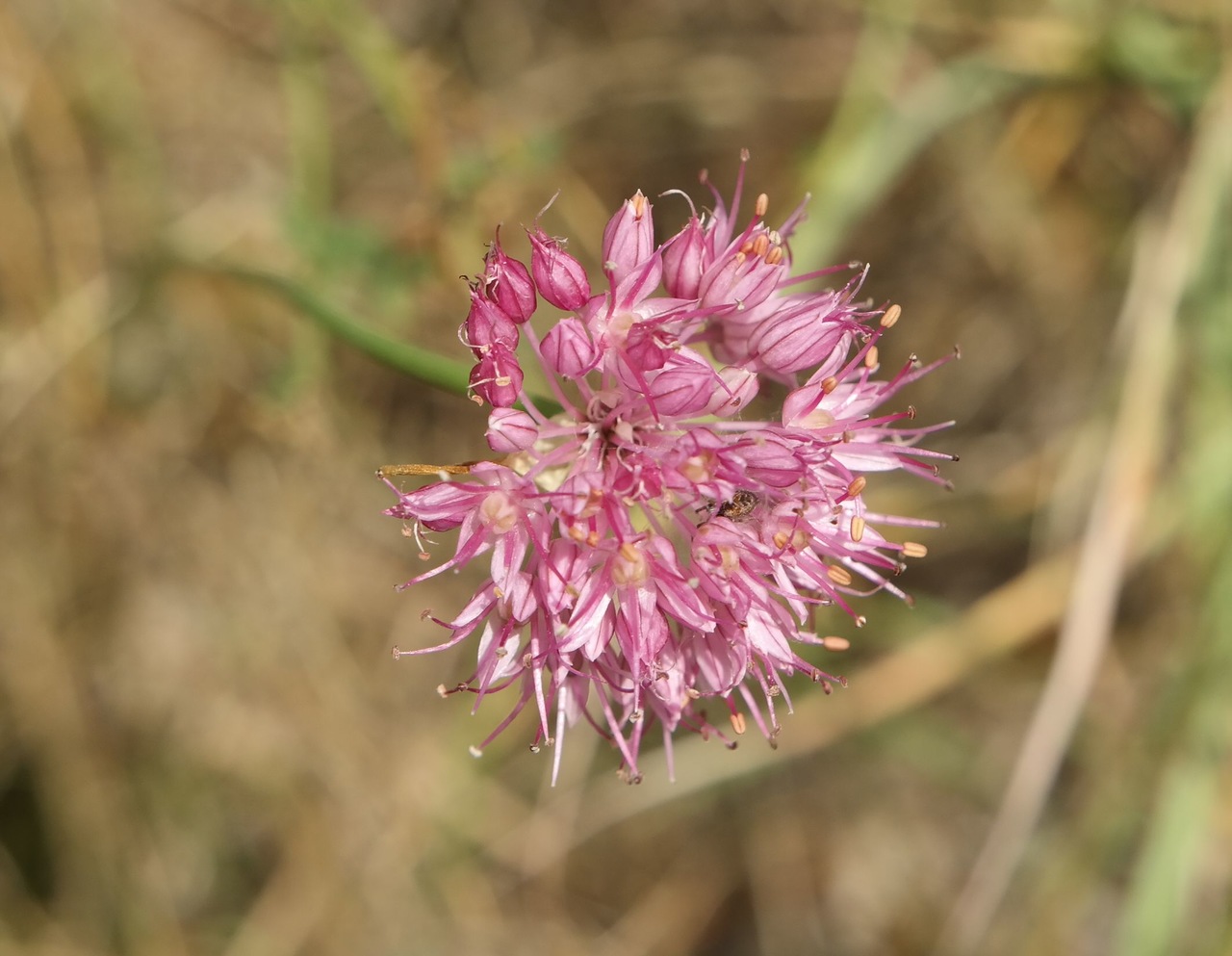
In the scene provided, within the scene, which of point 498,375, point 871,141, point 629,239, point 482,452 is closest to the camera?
point 498,375

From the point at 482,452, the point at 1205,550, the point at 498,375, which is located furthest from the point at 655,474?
the point at 1205,550

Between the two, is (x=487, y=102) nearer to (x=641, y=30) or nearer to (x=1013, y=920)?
(x=641, y=30)

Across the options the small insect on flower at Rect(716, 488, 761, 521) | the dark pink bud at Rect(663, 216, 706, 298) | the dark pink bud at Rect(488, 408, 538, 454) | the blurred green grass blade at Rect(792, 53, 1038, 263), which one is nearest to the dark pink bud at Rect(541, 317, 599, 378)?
the dark pink bud at Rect(488, 408, 538, 454)

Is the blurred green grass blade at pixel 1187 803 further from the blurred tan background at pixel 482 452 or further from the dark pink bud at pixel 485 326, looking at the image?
the dark pink bud at pixel 485 326

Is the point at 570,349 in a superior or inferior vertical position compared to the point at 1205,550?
superior

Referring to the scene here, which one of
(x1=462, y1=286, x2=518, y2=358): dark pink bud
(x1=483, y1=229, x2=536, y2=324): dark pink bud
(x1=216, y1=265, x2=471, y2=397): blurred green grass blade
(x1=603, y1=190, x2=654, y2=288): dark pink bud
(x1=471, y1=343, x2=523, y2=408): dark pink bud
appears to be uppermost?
(x1=603, y1=190, x2=654, y2=288): dark pink bud

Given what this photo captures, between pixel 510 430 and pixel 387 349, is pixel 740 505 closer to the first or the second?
pixel 510 430

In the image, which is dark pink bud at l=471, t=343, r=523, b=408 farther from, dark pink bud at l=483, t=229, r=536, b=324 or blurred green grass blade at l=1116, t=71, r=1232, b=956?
blurred green grass blade at l=1116, t=71, r=1232, b=956
